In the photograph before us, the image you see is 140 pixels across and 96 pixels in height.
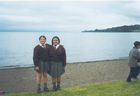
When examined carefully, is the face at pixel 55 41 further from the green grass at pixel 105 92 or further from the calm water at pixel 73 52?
the calm water at pixel 73 52

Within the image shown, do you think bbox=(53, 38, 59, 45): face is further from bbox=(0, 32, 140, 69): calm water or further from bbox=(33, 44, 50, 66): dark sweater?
bbox=(0, 32, 140, 69): calm water

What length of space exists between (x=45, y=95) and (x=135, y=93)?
363 centimetres

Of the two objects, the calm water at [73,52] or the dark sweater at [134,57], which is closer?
the dark sweater at [134,57]

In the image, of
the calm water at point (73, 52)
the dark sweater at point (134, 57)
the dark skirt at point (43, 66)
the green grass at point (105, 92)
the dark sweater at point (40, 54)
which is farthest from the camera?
the calm water at point (73, 52)

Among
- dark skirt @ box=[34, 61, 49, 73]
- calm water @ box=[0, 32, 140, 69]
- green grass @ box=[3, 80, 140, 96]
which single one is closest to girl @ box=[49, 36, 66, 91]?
dark skirt @ box=[34, 61, 49, 73]

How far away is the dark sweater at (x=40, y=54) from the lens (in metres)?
5.21

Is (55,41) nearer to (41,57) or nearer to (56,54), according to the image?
(56,54)

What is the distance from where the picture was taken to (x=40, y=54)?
5301 millimetres

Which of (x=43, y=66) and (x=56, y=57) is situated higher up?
(x=56, y=57)

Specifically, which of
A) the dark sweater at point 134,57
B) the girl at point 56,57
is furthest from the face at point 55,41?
the dark sweater at point 134,57

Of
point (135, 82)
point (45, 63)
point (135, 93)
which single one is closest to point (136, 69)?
point (135, 82)

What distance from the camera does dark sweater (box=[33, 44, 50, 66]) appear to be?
521 cm

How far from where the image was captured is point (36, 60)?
5227 millimetres

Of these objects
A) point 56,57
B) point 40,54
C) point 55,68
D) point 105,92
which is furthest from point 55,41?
point 105,92
